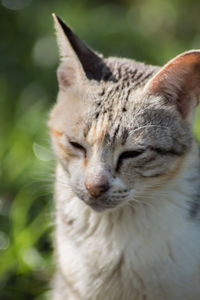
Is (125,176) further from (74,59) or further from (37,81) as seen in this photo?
(37,81)

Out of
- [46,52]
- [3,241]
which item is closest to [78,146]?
[3,241]

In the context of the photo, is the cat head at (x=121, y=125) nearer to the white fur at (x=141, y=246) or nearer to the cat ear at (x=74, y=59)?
the cat ear at (x=74, y=59)

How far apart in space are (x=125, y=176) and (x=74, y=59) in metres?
0.71

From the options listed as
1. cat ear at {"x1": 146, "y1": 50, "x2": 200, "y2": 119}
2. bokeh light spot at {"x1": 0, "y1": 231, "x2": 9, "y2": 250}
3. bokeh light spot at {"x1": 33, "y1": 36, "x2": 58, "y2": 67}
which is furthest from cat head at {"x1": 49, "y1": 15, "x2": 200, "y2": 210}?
bokeh light spot at {"x1": 33, "y1": 36, "x2": 58, "y2": 67}

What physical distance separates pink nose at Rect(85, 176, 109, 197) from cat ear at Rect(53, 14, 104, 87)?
63 cm

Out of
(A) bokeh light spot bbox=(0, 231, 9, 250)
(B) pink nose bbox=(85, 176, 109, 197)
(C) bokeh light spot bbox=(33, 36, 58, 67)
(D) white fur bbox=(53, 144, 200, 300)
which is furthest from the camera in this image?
(C) bokeh light spot bbox=(33, 36, 58, 67)

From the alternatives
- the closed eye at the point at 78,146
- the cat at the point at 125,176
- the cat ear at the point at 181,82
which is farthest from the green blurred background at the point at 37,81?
the cat ear at the point at 181,82

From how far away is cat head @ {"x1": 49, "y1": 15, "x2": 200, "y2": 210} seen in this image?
2500 millimetres

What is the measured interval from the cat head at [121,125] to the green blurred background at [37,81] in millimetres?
907

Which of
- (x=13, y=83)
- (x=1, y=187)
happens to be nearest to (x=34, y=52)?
(x=13, y=83)

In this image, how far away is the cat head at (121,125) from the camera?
250cm

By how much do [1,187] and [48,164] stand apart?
0.45 m

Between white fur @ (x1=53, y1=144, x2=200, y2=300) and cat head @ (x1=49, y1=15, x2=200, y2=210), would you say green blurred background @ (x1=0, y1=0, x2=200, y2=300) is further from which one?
cat head @ (x1=49, y1=15, x2=200, y2=210)

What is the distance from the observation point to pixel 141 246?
2793 millimetres
